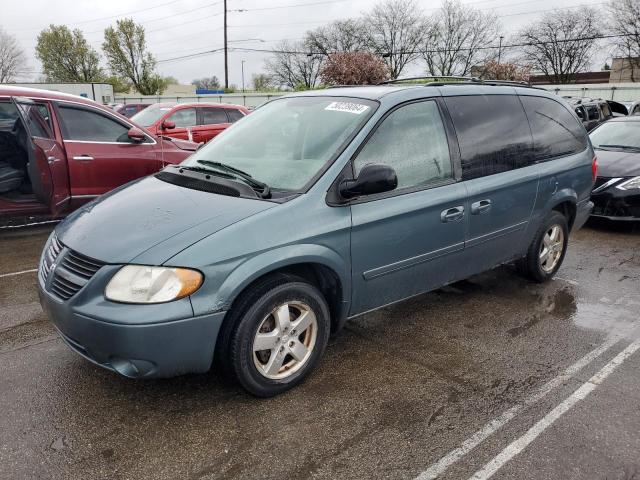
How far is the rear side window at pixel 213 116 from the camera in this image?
11953mm

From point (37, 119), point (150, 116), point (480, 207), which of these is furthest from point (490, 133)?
point (150, 116)

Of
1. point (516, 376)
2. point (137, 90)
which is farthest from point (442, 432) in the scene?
point (137, 90)

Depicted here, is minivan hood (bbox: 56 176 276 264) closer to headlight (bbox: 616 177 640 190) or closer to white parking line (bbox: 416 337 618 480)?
white parking line (bbox: 416 337 618 480)

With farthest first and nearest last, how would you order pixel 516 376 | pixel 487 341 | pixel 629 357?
pixel 487 341
pixel 629 357
pixel 516 376

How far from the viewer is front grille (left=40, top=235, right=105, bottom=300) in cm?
266

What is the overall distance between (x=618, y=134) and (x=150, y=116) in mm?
9184

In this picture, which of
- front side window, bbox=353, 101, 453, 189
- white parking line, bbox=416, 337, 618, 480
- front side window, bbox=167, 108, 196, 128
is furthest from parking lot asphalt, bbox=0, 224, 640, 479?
front side window, bbox=167, 108, 196, 128

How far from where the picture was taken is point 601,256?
234 inches

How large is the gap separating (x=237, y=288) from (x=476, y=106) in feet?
8.05

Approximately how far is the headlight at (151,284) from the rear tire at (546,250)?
3.27 metres

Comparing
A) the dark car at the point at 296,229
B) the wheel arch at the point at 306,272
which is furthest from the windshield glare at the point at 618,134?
the wheel arch at the point at 306,272

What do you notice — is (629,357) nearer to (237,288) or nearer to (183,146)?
(237,288)

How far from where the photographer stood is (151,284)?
2.53 metres

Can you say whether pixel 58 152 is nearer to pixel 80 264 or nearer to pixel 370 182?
pixel 80 264
